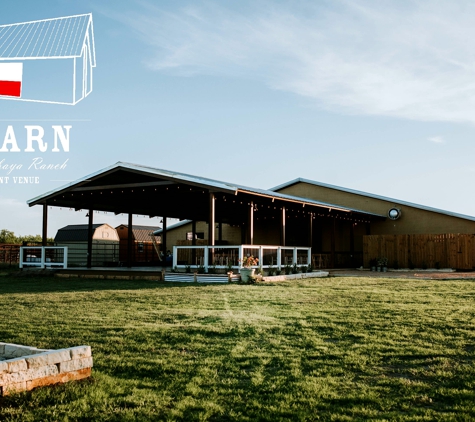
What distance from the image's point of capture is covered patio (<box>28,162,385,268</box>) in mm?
17388

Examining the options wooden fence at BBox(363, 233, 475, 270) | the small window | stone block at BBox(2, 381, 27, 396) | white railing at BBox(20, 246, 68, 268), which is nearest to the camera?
stone block at BBox(2, 381, 27, 396)

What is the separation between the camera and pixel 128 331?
22.8ft

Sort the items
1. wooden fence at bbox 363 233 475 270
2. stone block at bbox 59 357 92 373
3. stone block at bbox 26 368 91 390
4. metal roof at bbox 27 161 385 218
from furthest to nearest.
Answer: wooden fence at bbox 363 233 475 270
metal roof at bbox 27 161 385 218
stone block at bbox 59 357 92 373
stone block at bbox 26 368 91 390

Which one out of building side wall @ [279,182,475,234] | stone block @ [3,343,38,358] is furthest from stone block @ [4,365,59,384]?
building side wall @ [279,182,475,234]

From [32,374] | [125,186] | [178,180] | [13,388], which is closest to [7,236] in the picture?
[125,186]

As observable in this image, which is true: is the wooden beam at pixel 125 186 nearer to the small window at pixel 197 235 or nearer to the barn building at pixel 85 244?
the barn building at pixel 85 244

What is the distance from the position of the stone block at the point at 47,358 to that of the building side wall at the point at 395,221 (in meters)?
24.7

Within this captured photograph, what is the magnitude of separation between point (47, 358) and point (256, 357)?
2.25 metres

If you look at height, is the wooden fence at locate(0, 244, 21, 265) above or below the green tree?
below

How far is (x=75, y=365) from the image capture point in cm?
466

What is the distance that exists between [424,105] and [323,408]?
45.8 feet

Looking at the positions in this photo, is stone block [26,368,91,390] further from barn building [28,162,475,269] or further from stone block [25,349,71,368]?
barn building [28,162,475,269]

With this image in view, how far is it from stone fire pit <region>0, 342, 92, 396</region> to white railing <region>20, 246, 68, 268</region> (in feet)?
49.4

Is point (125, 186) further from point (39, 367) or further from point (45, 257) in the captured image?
point (39, 367)
